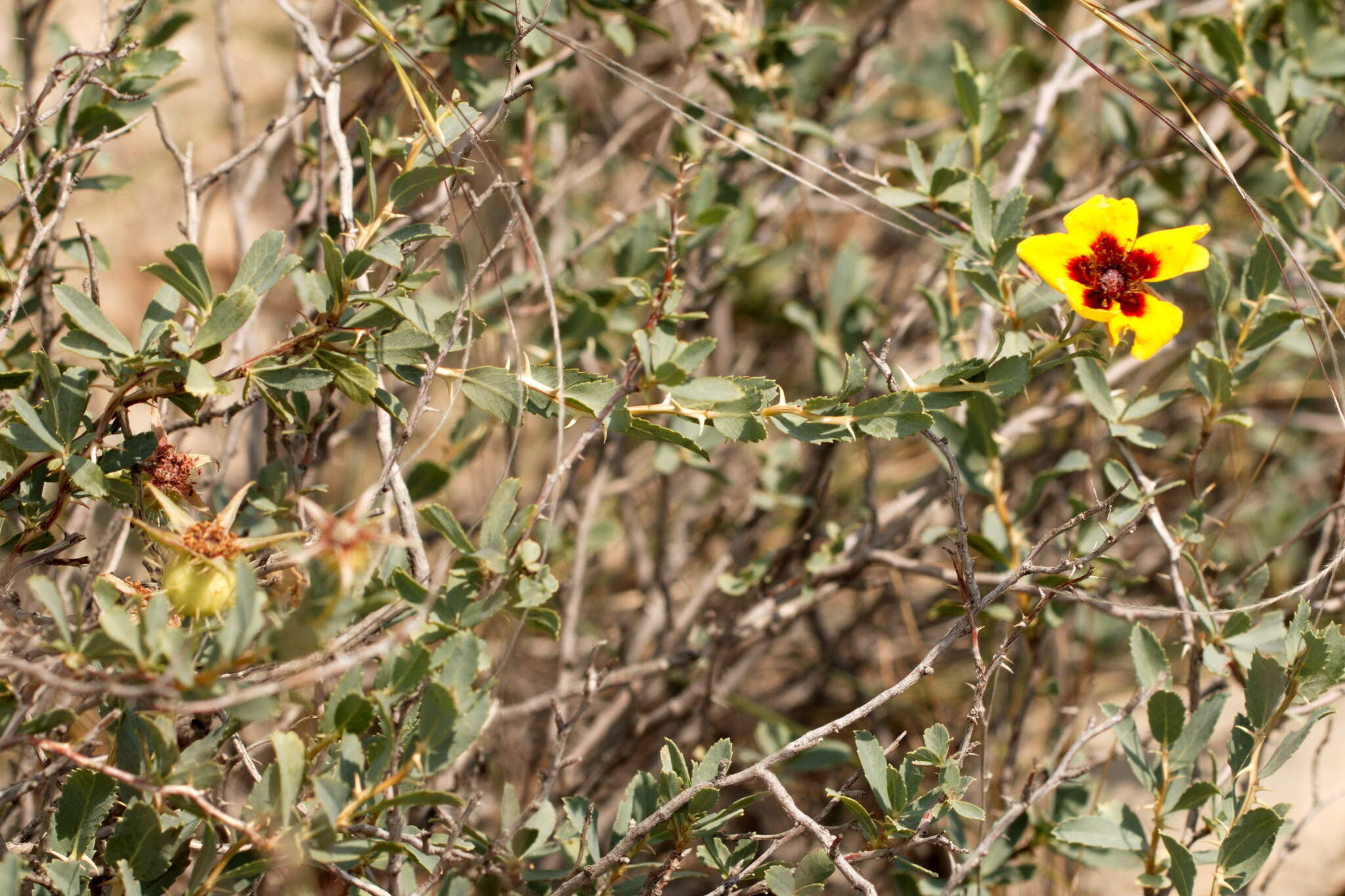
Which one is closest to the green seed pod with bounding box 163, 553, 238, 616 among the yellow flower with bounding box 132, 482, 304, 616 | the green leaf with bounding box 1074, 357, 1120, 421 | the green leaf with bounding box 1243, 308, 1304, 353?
the yellow flower with bounding box 132, 482, 304, 616

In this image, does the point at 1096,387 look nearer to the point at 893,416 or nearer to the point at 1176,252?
the point at 1176,252

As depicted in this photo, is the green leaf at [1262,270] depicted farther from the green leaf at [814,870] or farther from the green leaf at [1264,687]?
the green leaf at [814,870]

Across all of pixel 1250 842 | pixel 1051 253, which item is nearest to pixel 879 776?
pixel 1250 842

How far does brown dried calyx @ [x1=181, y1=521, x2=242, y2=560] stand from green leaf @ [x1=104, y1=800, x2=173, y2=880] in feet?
1.07

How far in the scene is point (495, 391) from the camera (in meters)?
1.41

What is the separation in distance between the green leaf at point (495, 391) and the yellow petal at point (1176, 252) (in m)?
0.93

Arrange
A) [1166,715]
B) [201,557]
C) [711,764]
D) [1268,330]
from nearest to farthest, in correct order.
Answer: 1. [201,557]
2. [711,764]
3. [1166,715]
4. [1268,330]

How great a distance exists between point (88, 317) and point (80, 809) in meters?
0.62

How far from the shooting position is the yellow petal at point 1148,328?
1.41 m

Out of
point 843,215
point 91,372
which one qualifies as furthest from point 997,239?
point 843,215

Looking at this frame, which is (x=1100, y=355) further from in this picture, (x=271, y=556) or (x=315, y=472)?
(x=315, y=472)

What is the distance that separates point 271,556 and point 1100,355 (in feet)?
3.93

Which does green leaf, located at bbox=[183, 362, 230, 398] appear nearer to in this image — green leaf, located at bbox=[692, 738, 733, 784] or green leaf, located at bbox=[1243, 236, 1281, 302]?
green leaf, located at bbox=[692, 738, 733, 784]

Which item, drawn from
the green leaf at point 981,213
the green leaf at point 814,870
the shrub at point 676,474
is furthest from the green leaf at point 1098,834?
the green leaf at point 981,213
